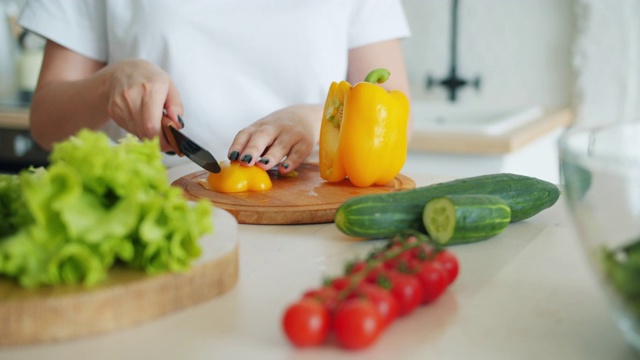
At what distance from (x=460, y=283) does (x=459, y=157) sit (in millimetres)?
1384

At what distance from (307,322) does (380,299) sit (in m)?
0.08

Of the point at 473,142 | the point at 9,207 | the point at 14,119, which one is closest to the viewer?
the point at 9,207

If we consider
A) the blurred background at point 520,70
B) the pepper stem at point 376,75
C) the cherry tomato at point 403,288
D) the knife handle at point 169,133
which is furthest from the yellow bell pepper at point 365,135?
the blurred background at point 520,70

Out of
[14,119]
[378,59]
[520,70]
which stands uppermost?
[378,59]

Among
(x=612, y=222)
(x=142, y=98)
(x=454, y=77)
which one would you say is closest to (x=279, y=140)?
(x=142, y=98)

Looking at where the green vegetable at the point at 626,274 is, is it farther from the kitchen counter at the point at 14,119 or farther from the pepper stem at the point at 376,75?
the kitchen counter at the point at 14,119

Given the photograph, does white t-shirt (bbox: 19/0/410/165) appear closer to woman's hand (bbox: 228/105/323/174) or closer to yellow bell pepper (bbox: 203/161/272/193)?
woman's hand (bbox: 228/105/323/174)

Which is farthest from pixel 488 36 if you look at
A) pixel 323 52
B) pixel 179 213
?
pixel 179 213

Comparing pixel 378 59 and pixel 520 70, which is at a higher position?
pixel 378 59

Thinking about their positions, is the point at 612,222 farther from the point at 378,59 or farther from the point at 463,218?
the point at 378,59

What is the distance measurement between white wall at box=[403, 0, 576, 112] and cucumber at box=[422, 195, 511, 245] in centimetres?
188

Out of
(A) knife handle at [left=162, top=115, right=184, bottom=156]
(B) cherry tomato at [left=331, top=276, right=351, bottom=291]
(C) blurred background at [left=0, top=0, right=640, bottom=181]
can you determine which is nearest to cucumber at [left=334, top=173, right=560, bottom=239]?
(B) cherry tomato at [left=331, top=276, right=351, bottom=291]

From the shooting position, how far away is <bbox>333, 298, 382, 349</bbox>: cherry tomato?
67 cm

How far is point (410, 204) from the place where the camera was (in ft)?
3.37
